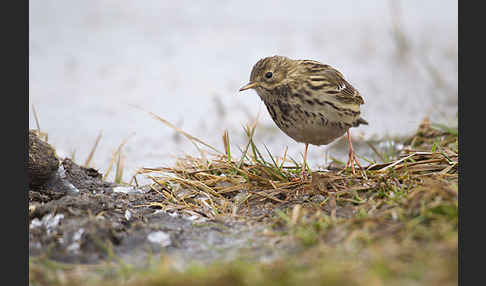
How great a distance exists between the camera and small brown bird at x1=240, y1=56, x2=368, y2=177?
411cm

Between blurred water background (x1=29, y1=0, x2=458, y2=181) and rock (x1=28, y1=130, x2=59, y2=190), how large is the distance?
57.8 inches

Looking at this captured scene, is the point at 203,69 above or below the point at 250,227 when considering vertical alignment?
above

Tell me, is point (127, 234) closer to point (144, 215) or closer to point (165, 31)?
point (144, 215)

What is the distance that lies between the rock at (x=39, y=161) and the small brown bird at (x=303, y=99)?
151cm

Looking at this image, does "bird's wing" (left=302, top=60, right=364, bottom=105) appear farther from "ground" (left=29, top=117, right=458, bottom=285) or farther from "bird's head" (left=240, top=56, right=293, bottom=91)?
"ground" (left=29, top=117, right=458, bottom=285)

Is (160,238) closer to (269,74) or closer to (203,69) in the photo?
(269,74)

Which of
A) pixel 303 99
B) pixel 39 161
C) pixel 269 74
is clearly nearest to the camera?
pixel 39 161

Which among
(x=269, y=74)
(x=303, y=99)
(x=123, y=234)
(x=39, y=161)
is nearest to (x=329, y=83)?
(x=303, y=99)

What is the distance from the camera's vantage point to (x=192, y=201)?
155 inches

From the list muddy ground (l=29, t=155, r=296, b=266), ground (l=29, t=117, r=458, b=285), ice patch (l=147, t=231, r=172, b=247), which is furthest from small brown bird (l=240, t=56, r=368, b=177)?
ice patch (l=147, t=231, r=172, b=247)

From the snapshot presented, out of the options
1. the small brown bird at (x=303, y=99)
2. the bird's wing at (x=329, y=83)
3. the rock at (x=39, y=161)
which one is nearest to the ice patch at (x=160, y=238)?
the rock at (x=39, y=161)

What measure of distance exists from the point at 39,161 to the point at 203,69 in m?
4.33

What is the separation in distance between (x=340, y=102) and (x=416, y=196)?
4.99 ft

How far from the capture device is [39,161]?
12.2 ft
